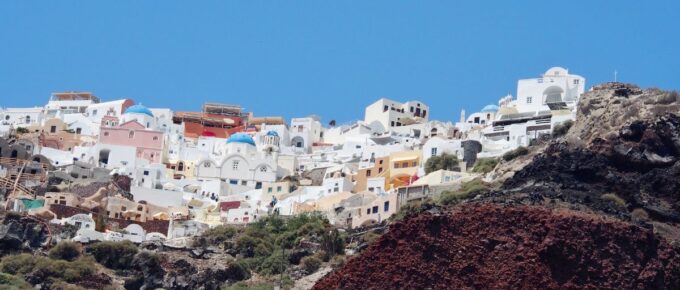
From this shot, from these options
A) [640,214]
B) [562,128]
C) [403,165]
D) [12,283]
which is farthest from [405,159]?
[640,214]

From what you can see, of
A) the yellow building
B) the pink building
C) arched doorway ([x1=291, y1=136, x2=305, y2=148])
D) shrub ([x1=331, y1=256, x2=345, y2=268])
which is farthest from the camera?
arched doorway ([x1=291, y1=136, x2=305, y2=148])

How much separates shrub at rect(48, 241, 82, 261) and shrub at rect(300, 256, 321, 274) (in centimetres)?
927

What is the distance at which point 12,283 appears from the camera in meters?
59.1

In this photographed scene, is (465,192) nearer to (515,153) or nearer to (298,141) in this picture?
(515,153)

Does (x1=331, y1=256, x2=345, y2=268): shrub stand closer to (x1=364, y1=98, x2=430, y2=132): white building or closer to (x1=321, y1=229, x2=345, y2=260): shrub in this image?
(x1=321, y1=229, x2=345, y2=260): shrub

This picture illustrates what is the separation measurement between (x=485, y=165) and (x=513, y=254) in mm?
35631

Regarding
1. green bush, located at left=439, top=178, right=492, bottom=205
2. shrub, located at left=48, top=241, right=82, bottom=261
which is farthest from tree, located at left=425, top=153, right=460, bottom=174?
shrub, located at left=48, top=241, right=82, bottom=261

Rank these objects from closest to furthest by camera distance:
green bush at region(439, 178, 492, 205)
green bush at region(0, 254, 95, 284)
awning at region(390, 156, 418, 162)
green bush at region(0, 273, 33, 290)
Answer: green bush at region(0, 273, 33, 290)
green bush at region(0, 254, 95, 284)
green bush at region(439, 178, 492, 205)
awning at region(390, 156, 418, 162)

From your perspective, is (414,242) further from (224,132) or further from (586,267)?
(224,132)

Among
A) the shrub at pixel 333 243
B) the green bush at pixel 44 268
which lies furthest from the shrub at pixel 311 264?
the green bush at pixel 44 268

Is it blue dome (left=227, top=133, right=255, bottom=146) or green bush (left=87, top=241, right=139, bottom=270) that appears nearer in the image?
Result: green bush (left=87, top=241, right=139, bottom=270)

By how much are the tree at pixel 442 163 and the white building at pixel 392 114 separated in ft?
80.0

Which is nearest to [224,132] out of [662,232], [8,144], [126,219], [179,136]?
[179,136]

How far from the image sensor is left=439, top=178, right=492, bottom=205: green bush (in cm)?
6391
